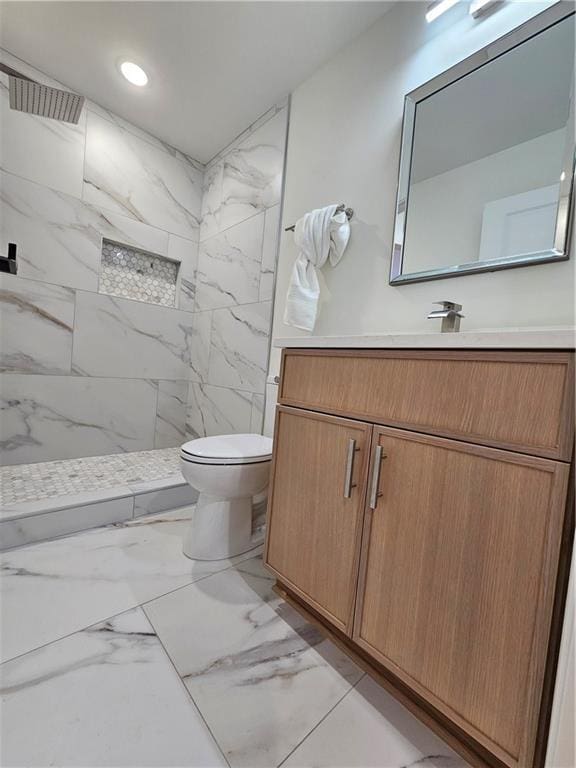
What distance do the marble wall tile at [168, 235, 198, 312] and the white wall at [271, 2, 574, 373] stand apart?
3.28 feet

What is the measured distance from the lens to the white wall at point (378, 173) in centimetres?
103

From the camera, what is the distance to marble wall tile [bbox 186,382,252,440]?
6.79 ft

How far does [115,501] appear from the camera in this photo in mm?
1598

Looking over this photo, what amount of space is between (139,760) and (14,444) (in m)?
1.83

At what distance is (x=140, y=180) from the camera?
2270mm

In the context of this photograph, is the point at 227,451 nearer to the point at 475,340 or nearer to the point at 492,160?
the point at 475,340

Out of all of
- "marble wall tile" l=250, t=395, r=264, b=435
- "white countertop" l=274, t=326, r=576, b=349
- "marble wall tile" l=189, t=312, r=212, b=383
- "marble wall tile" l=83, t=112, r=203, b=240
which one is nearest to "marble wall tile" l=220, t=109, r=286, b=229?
"marble wall tile" l=83, t=112, r=203, b=240

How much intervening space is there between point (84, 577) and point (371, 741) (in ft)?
3.40

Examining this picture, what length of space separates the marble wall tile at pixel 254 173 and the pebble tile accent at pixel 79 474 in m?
1.66

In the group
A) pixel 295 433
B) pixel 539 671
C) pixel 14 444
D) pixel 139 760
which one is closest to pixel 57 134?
pixel 14 444

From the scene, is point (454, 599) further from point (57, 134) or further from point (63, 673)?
point (57, 134)

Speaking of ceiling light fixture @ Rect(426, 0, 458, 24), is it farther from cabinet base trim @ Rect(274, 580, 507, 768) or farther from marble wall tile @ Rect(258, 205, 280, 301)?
cabinet base trim @ Rect(274, 580, 507, 768)

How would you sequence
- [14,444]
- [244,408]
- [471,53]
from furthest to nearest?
[244,408], [14,444], [471,53]

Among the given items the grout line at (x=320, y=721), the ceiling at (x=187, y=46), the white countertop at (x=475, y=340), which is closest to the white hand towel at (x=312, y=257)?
the white countertop at (x=475, y=340)
